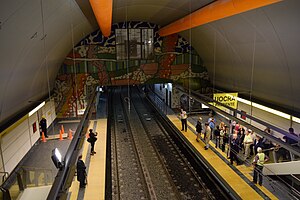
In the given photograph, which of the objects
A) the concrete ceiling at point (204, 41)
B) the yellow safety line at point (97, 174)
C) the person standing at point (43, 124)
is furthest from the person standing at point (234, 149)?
the person standing at point (43, 124)

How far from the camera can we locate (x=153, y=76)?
18.5m

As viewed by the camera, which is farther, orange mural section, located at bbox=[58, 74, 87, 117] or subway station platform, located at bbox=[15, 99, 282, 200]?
orange mural section, located at bbox=[58, 74, 87, 117]

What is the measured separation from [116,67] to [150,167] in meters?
8.90

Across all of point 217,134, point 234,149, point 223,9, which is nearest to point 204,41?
point 217,134

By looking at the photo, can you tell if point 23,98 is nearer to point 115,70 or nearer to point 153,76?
point 115,70

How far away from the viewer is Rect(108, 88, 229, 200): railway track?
8812mm

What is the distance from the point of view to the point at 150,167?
10758 mm

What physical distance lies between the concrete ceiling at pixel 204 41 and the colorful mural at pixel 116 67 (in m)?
2.75

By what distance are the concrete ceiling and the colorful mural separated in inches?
108

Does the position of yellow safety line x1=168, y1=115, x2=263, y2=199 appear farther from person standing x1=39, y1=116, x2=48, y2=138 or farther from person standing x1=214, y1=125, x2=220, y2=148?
person standing x1=39, y1=116, x2=48, y2=138

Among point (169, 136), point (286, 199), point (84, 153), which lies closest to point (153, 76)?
point (169, 136)

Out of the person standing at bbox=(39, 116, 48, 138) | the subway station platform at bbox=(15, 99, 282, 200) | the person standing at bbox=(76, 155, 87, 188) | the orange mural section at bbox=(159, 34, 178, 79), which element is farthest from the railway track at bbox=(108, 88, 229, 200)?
the orange mural section at bbox=(159, 34, 178, 79)

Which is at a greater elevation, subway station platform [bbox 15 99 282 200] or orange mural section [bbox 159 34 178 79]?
orange mural section [bbox 159 34 178 79]

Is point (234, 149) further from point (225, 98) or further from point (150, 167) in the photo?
point (150, 167)
